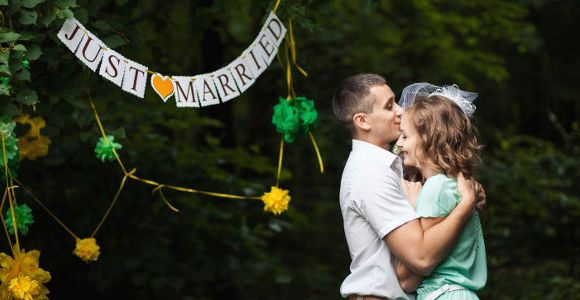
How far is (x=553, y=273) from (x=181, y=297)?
2844 millimetres

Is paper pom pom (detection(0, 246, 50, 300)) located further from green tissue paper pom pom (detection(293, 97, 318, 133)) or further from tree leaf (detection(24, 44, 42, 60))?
green tissue paper pom pom (detection(293, 97, 318, 133))

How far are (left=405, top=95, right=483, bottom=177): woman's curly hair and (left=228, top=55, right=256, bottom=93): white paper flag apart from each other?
72 centimetres

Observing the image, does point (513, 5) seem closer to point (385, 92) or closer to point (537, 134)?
point (537, 134)

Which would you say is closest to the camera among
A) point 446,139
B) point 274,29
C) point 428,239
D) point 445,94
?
point 428,239

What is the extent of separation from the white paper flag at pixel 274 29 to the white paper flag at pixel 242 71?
13 centimetres

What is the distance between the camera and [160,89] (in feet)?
10.8

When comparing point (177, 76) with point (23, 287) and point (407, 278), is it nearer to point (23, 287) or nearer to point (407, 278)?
point (23, 287)

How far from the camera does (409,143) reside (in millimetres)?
2949

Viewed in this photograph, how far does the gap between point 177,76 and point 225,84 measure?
18cm

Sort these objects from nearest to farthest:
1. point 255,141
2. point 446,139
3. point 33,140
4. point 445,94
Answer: point 446,139, point 445,94, point 33,140, point 255,141

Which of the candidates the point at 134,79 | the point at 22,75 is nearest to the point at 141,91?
the point at 134,79

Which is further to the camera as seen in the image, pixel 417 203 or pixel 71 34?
pixel 71 34

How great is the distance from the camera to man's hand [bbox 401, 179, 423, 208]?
119 inches

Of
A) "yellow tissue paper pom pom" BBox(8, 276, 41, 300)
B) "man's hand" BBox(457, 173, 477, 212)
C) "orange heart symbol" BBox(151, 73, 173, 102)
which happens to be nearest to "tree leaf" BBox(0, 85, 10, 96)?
"orange heart symbol" BBox(151, 73, 173, 102)
